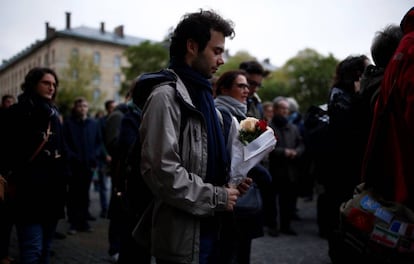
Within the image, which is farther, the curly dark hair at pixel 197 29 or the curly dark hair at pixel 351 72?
the curly dark hair at pixel 351 72

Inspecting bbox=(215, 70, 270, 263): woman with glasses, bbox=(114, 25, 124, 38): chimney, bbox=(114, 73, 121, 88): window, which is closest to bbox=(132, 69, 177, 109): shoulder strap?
bbox=(215, 70, 270, 263): woman with glasses

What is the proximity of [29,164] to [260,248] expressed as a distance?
3.47 m

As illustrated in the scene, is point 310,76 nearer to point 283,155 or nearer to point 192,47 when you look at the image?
point 283,155

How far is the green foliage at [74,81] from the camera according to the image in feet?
136

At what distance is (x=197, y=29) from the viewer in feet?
7.41

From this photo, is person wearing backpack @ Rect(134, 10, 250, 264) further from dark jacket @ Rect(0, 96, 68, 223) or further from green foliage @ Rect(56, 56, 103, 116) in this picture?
green foliage @ Rect(56, 56, 103, 116)

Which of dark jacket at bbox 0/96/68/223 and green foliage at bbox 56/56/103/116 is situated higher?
green foliage at bbox 56/56/103/116

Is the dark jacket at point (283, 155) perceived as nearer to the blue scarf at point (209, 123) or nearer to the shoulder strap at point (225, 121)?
the shoulder strap at point (225, 121)

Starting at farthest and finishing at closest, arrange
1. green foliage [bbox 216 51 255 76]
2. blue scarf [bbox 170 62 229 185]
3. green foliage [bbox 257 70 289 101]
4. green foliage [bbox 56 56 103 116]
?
1. green foliage [bbox 216 51 255 76]
2. green foliage [bbox 257 70 289 101]
3. green foliage [bbox 56 56 103 116]
4. blue scarf [bbox 170 62 229 185]

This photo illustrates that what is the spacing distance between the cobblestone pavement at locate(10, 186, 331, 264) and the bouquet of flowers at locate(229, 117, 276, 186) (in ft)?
10.0

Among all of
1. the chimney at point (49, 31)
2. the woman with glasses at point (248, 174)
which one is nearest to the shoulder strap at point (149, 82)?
the woman with glasses at point (248, 174)

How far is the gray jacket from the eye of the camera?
1.99m

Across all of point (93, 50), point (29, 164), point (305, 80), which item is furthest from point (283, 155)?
point (93, 50)

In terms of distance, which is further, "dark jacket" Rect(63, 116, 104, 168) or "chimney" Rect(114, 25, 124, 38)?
"chimney" Rect(114, 25, 124, 38)
